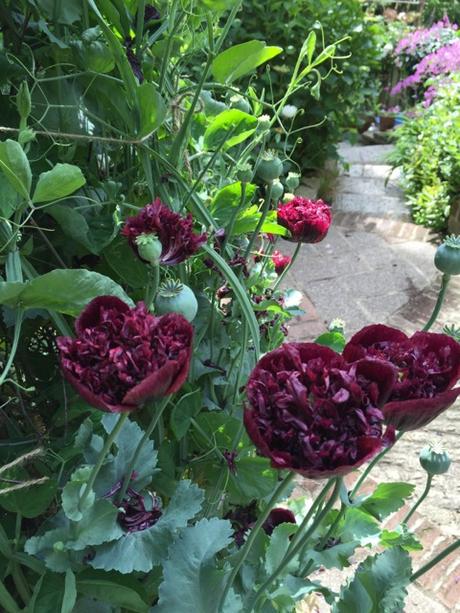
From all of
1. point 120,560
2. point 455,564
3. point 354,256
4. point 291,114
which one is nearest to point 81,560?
point 120,560

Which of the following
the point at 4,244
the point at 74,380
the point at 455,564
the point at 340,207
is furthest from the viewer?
the point at 340,207

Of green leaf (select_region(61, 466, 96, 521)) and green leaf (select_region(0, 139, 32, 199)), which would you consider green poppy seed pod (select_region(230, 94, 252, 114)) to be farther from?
green leaf (select_region(61, 466, 96, 521))

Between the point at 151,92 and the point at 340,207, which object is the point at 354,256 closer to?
the point at 340,207

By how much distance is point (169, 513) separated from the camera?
580mm

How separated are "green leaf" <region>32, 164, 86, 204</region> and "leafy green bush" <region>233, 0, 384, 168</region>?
2.71m

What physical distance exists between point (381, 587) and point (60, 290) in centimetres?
44

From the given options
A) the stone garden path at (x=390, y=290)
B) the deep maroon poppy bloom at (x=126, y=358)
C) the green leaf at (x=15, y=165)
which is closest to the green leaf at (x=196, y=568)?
the deep maroon poppy bloom at (x=126, y=358)

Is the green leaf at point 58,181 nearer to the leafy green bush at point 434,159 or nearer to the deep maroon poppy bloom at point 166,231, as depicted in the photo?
the deep maroon poppy bloom at point 166,231

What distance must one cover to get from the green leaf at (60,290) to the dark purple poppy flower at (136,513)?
0.19 m

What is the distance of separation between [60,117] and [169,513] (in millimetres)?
418

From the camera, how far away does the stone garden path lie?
154cm

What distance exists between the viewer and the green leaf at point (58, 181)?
473 millimetres

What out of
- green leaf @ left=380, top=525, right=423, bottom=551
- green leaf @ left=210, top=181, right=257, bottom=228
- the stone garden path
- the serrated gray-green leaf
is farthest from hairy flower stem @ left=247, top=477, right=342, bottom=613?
the stone garden path

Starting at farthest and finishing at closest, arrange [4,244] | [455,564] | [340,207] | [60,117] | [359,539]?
1. [340,207]
2. [455,564]
3. [359,539]
4. [60,117]
5. [4,244]
